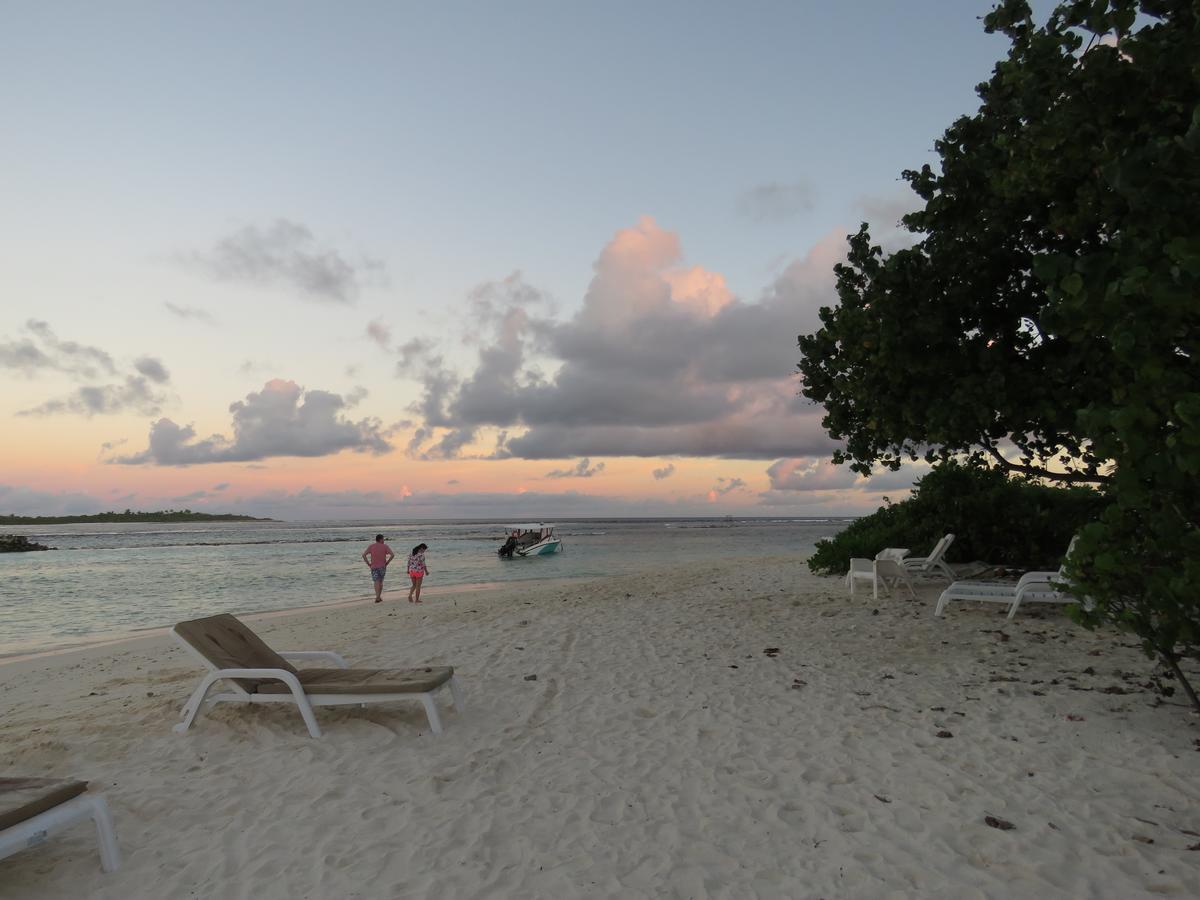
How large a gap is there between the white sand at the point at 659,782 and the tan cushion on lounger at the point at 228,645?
0.42m

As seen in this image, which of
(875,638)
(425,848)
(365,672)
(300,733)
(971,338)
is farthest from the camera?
(971,338)

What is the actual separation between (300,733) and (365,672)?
Answer: 0.76 meters

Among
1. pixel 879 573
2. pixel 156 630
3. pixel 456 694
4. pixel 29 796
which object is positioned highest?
pixel 29 796

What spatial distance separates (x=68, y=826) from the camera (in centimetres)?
361

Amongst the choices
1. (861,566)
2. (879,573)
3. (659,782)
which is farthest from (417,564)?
(659,782)

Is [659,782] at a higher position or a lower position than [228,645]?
lower

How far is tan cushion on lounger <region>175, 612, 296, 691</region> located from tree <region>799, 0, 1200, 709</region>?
21.6 ft

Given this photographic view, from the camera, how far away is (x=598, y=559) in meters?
37.7

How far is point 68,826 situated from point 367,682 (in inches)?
99.3

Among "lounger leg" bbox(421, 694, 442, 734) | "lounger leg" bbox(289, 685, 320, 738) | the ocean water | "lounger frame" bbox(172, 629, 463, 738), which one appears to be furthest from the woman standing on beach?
"lounger leg" bbox(421, 694, 442, 734)

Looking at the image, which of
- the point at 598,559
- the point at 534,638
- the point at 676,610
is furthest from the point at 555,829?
the point at 598,559

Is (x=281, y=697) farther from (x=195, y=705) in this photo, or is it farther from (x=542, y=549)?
(x=542, y=549)

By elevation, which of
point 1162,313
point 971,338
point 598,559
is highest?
point 971,338

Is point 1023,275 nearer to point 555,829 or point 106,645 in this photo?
point 555,829
